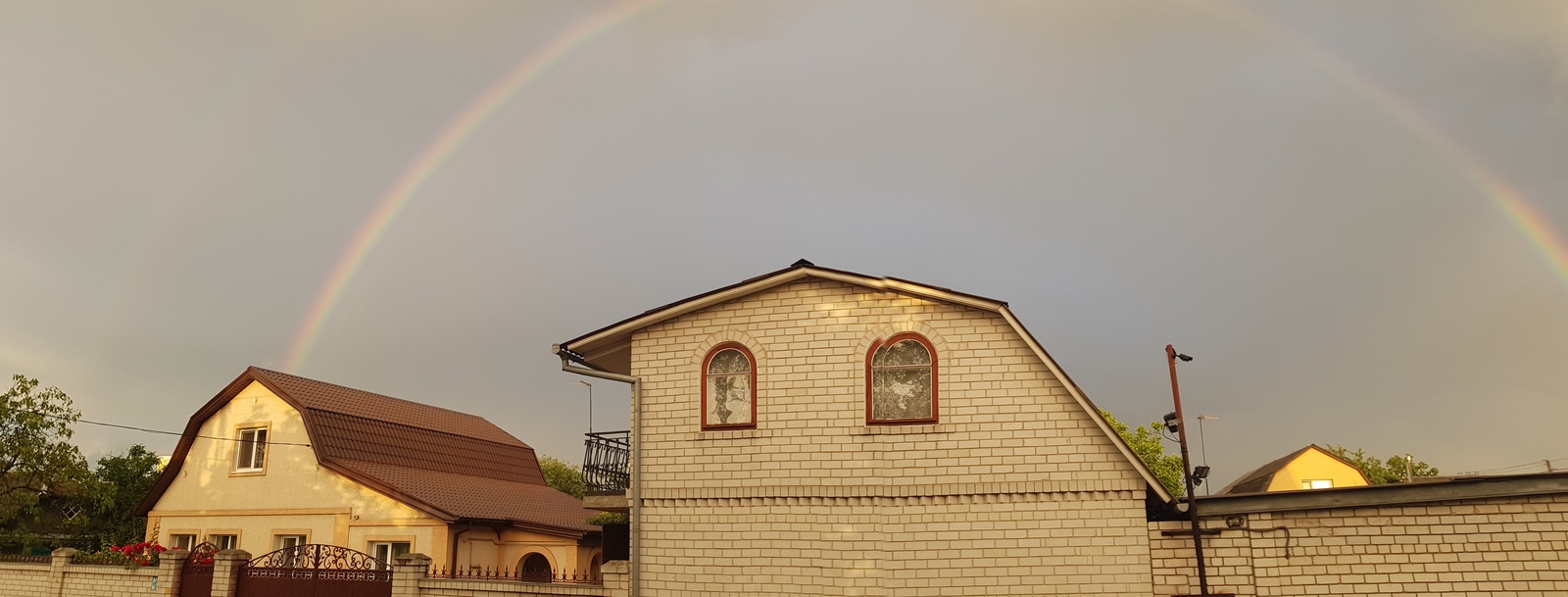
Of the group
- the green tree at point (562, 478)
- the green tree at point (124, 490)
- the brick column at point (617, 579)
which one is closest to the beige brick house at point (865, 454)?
the brick column at point (617, 579)

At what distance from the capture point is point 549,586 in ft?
49.6

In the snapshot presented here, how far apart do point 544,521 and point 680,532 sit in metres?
9.84

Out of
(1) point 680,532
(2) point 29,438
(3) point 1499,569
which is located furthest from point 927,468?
(2) point 29,438

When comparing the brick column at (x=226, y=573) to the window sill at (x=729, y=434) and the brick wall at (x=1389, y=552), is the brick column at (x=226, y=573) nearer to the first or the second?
the window sill at (x=729, y=434)

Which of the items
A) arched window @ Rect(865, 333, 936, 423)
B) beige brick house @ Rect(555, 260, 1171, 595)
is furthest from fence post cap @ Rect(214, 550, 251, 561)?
arched window @ Rect(865, 333, 936, 423)

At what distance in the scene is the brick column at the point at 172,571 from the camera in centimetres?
1889

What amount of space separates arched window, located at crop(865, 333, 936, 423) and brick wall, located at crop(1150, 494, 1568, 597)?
375cm

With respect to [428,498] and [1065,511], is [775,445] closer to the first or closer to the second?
[1065,511]

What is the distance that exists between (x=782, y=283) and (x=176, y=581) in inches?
526

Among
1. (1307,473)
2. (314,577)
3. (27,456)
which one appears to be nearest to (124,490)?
(27,456)

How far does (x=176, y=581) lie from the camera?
62.1 ft

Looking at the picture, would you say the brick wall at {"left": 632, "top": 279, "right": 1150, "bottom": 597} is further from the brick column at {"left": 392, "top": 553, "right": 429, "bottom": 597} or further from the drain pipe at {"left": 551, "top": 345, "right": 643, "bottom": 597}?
the brick column at {"left": 392, "top": 553, "right": 429, "bottom": 597}

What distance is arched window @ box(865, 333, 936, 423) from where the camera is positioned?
48.5 ft

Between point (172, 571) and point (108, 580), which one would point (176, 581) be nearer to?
point (172, 571)
